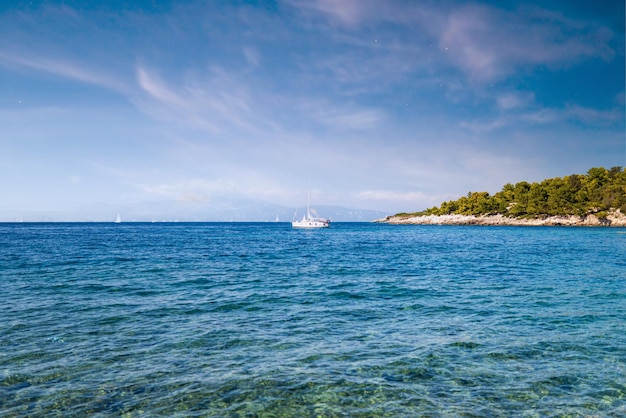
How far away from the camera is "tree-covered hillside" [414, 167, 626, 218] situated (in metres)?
146

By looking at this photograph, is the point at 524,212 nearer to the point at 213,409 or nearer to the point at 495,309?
the point at 495,309

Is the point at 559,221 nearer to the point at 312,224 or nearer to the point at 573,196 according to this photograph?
the point at 573,196

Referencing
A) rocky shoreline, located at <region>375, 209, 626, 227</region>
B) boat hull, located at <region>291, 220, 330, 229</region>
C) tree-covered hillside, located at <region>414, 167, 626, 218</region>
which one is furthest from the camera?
boat hull, located at <region>291, 220, 330, 229</region>

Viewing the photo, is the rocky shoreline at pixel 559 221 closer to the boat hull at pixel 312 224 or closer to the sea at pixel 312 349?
the boat hull at pixel 312 224

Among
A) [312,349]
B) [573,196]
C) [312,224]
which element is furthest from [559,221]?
[312,349]

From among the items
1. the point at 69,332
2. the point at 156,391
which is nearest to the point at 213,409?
Result: the point at 156,391

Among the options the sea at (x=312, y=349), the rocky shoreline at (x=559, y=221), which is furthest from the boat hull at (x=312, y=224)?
the sea at (x=312, y=349)

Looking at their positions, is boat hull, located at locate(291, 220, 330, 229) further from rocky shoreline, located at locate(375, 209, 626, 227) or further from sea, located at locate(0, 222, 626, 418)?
sea, located at locate(0, 222, 626, 418)

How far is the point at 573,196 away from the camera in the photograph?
159m

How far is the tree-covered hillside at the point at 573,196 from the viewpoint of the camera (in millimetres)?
146125

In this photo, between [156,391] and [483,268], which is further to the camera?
[483,268]

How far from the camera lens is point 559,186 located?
577 ft

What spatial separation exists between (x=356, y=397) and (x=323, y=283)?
17.9m

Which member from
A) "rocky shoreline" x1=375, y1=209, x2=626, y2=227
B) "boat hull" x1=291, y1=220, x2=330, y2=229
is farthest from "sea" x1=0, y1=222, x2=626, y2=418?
"boat hull" x1=291, y1=220, x2=330, y2=229
